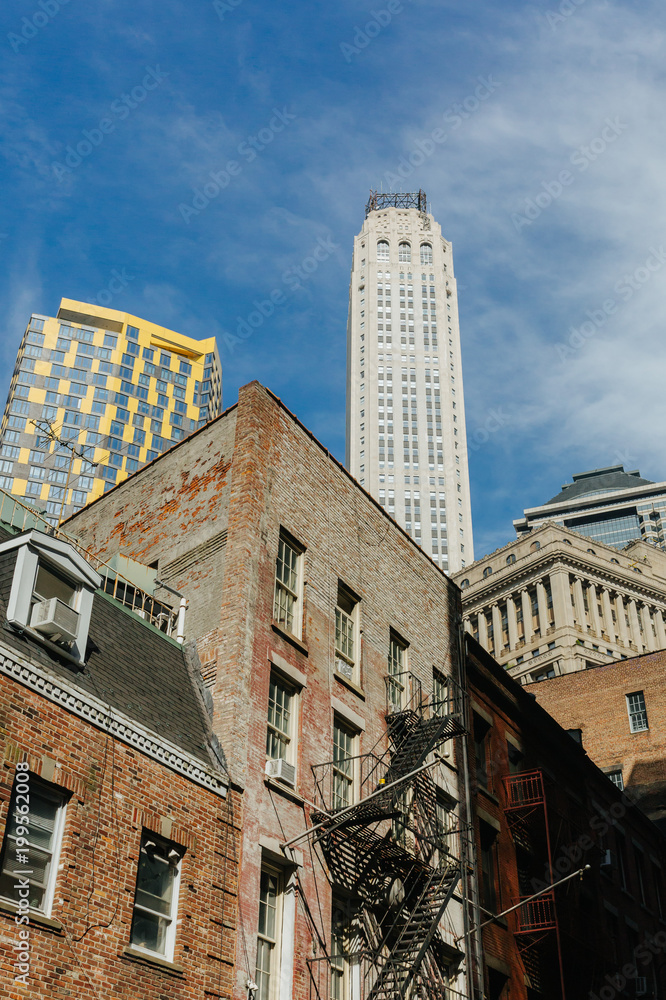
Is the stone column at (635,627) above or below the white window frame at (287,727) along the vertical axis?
above

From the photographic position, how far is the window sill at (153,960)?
1443 cm

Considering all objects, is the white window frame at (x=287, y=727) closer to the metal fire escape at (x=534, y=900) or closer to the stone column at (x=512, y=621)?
the metal fire escape at (x=534, y=900)

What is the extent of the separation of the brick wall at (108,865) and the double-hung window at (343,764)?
4299 mm

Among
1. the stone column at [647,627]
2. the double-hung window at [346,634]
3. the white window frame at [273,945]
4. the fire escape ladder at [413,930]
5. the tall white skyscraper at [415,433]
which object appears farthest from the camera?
the tall white skyscraper at [415,433]

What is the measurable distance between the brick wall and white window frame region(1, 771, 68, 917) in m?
0.09

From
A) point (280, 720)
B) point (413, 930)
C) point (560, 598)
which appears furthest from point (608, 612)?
point (280, 720)

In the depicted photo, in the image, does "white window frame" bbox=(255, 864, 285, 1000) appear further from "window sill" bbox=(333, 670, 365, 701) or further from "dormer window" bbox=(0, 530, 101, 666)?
"dormer window" bbox=(0, 530, 101, 666)

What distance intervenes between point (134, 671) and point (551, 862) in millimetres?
16923

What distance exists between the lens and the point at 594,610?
101 metres

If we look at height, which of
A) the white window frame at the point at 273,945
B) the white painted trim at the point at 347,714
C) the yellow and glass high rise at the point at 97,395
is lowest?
the white window frame at the point at 273,945

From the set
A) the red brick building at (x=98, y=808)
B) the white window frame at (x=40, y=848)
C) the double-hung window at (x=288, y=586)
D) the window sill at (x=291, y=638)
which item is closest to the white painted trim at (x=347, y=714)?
the window sill at (x=291, y=638)

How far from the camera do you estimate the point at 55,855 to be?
14008mm

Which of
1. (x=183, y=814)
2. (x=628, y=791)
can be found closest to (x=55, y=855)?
(x=183, y=814)

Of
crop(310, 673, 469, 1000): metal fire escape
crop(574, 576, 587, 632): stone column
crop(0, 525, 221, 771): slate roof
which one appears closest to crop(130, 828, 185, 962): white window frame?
crop(0, 525, 221, 771): slate roof
